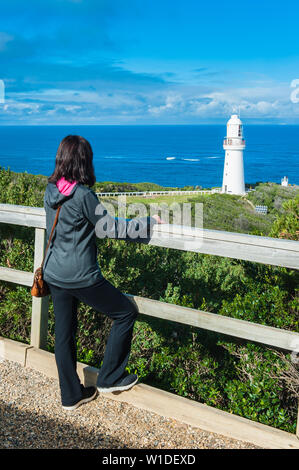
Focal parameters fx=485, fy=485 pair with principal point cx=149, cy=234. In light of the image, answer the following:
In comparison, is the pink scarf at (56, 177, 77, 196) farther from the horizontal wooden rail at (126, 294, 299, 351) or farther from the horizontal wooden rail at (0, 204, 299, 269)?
the horizontal wooden rail at (126, 294, 299, 351)

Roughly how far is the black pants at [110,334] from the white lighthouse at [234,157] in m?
68.7

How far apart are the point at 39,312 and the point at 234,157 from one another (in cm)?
7086

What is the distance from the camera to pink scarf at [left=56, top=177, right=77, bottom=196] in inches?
105

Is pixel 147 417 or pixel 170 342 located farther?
pixel 170 342

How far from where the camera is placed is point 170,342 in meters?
4.66

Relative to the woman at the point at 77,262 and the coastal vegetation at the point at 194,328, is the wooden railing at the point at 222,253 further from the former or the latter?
the coastal vegetation at the point at 194,328

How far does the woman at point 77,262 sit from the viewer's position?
8.78ft

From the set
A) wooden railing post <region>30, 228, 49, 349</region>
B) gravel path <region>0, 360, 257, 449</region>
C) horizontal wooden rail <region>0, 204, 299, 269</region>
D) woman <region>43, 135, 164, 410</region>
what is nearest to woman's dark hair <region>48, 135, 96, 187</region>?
woman <region>43, 135, 164, 410</region>

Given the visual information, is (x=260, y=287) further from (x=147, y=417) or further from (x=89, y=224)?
(x=89, y=224)

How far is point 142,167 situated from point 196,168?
14653 millimetres

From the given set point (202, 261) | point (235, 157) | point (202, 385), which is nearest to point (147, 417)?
point (202, 385)

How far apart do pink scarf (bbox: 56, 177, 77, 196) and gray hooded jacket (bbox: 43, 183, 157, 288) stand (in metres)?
0.02

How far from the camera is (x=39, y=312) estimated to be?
140 inches

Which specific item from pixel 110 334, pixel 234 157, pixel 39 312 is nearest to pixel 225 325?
pixel 110 334
